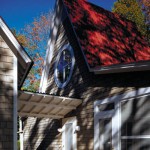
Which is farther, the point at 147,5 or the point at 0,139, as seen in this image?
the point at 147,5

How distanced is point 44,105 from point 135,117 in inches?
152

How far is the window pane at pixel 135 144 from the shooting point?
801 centimetres

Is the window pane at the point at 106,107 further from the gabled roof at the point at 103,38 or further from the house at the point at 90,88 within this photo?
the gabled roof at the point at 103,38

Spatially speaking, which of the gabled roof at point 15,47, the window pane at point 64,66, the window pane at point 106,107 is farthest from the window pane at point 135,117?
the window pane at point 64,66

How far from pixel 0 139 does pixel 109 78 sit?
13.2 ft

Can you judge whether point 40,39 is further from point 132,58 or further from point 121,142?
point 121,142

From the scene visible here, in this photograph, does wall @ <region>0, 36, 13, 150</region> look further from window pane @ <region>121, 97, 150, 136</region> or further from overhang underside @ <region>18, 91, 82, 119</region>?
window pane @ <region>121, 97, 150, 136</region>

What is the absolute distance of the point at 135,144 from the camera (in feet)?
27.4

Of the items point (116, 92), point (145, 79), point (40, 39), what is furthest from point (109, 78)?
point (40, 39)

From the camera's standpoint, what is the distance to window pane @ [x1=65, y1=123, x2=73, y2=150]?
1166cm

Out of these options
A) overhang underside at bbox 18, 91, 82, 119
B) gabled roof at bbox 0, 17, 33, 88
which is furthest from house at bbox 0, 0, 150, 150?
gabled roof at bbox 0, 17, 33, 88

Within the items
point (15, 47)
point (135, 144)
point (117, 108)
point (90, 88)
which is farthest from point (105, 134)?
point (15, 47)

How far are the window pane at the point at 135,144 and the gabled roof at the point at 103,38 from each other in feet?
6.78

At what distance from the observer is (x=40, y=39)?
3238 cm
